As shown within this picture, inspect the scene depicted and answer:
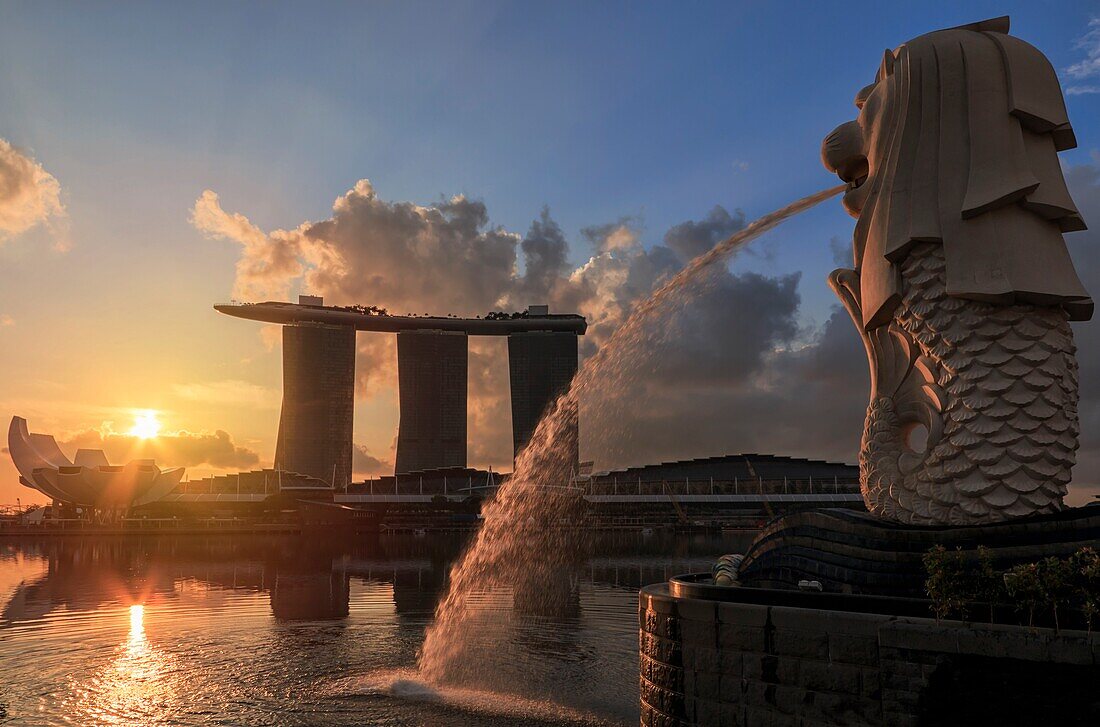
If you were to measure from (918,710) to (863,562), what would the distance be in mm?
5448

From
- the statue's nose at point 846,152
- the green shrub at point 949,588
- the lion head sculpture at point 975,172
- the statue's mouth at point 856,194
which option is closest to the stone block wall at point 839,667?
the green shrub at point 949,588

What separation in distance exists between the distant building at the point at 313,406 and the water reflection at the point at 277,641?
13686 centimetres

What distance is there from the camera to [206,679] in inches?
808

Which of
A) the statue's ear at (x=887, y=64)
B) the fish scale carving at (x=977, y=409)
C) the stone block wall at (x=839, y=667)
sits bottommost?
the stone block wall at (x=839, y=667)

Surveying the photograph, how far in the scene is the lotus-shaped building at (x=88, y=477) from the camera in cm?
11081

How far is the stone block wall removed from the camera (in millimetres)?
10898

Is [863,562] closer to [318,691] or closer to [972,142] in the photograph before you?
[972,142]

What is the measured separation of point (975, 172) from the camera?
712 inches

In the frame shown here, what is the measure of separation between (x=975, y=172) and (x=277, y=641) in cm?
2258

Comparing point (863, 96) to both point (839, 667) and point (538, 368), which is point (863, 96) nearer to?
point (839, 667)

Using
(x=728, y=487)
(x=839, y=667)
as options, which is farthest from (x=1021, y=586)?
(x=728, y=487)

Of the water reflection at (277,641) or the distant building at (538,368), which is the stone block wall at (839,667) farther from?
the distant building at (538,368)

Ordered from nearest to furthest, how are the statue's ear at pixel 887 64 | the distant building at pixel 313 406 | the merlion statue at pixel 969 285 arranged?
1. the merlion statue at pixel 969 285
2. the statue's ear at pixel 887 64
3. the distant building at pixel 313 406

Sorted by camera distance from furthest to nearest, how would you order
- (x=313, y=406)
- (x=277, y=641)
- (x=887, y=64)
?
(x=313, y=406), (x=277, y=641), (x=887, y=64)
